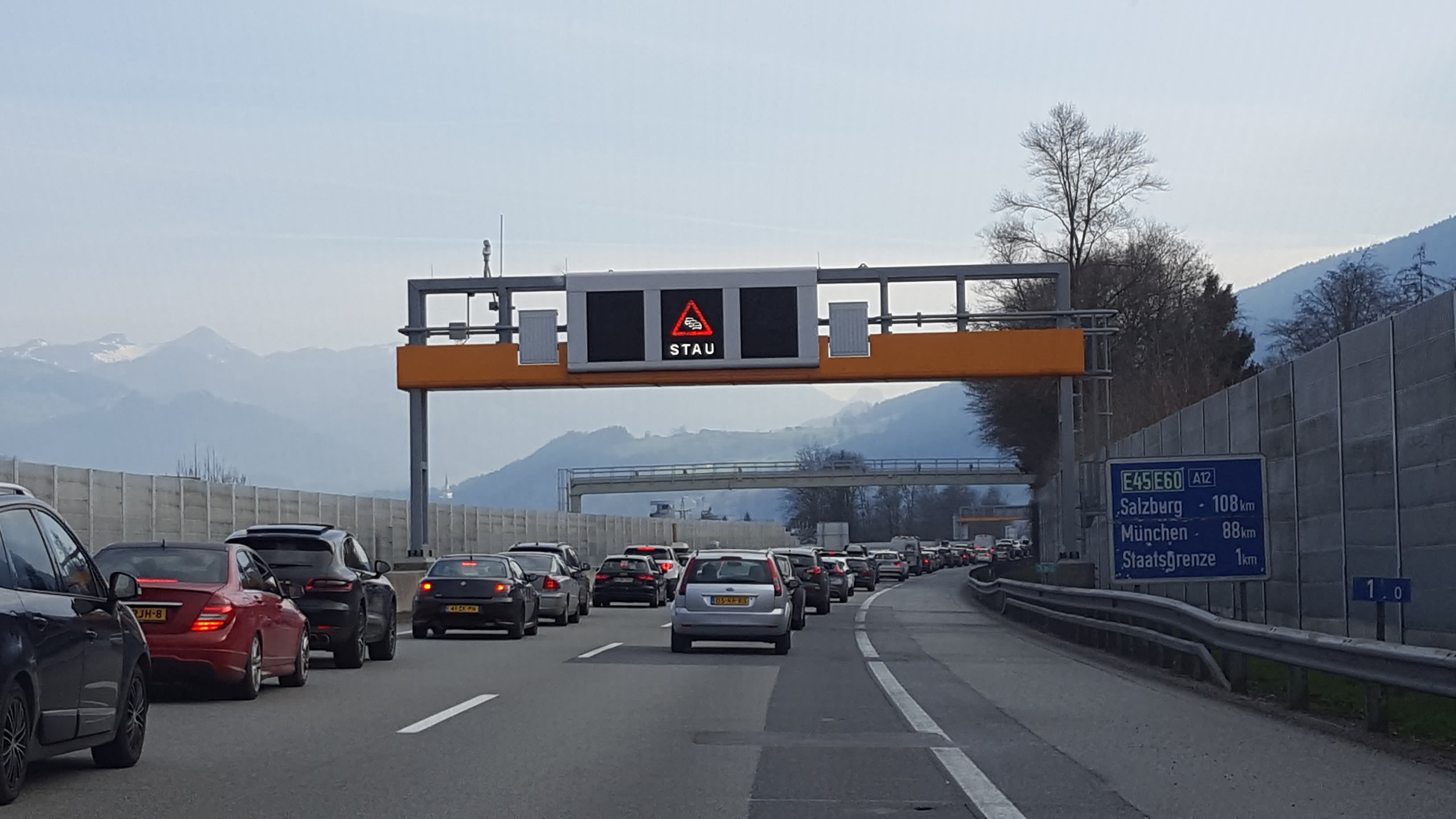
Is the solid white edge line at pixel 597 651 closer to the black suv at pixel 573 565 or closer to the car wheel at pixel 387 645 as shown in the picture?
the car wheel at pixel 387 645

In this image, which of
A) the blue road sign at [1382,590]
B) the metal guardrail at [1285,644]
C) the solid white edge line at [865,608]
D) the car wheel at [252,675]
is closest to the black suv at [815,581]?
the solid white edge line at [865,608]

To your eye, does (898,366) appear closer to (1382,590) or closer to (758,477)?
(1382,590)

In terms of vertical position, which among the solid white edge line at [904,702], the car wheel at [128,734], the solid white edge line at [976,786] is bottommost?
the solid white edge line at [904,702]

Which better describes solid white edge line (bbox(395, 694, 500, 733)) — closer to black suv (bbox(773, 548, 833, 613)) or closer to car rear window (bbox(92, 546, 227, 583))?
car rear window (bbox(92, 546, 227, 583))

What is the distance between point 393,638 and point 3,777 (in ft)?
42.7

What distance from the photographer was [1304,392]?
22.6 m

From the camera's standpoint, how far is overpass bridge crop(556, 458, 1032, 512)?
9844cm

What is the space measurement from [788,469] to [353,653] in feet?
272

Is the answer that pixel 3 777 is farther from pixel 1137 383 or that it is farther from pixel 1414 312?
pixel 1137 383

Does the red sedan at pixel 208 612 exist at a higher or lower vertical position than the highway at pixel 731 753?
higher

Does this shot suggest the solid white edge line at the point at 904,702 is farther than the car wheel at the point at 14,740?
Yes

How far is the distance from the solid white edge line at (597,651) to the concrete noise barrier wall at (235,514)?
8.72 metres

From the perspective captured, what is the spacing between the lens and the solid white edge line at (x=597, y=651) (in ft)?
73.0

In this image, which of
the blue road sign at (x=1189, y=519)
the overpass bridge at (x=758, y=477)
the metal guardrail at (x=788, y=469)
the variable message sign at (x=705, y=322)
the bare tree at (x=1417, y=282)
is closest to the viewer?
the blue road sign at (x=1189, y=519)
